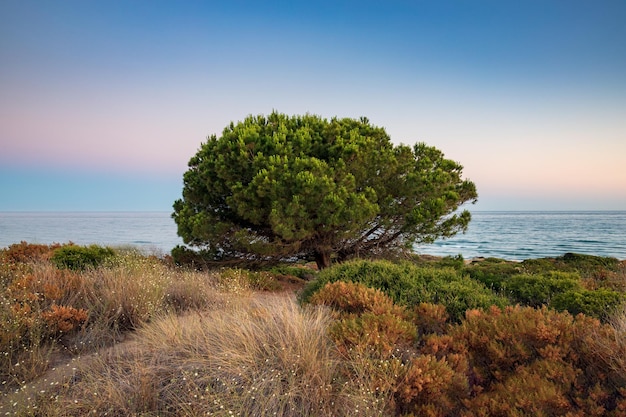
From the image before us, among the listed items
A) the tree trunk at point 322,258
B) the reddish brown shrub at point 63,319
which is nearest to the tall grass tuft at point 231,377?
the reddish brown shrub at point 63,319

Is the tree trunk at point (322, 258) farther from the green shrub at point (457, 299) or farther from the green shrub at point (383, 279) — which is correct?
the green shrub at point (457, 299)

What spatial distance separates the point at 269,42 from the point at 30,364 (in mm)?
10977

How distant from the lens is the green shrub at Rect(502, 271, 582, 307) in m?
7.02

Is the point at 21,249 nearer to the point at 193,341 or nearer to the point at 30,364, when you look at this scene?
the point at 30,364

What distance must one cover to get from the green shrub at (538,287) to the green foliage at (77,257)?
33.1 ft

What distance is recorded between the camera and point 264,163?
9281 mm

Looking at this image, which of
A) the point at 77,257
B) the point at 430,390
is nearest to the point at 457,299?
the point at 430,390

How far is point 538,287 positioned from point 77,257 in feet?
37.5

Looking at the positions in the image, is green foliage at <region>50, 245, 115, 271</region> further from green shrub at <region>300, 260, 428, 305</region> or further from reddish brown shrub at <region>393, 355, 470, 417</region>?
reddish brown shrub at <region>393, 355, 470, 417</region>

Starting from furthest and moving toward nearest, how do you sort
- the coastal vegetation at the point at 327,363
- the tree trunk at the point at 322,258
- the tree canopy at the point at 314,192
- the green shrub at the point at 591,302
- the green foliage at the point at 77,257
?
the tree trunk at the point at 322,258 < the green foliage at the point at 77,257 < the tree canopy at the point at 314,192 < the green shrub at the point at 591,302 < the coastal vegetation at the point at 327,363

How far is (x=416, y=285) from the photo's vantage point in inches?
251

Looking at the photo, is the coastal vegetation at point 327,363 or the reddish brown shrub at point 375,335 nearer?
the coastal vegetation at point 327,363

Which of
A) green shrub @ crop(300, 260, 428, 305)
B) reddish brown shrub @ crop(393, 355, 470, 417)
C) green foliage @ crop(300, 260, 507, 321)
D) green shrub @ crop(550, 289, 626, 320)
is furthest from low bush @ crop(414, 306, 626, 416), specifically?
green shrub @ crop(550, 289, 626, 320)

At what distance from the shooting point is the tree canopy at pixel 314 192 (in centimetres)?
929
